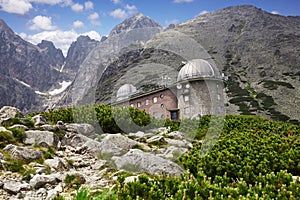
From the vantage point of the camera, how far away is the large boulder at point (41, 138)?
11.8 metres

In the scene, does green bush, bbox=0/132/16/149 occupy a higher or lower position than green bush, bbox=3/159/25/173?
higher

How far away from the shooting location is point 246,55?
124 metres

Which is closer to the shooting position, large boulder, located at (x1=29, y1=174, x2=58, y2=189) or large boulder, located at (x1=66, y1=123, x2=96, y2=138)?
large boulder, located at (x1=29, y1=174, x2=58, y2=189)

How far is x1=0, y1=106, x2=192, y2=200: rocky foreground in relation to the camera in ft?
24.8

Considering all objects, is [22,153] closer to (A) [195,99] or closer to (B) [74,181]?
(B) [74,181]

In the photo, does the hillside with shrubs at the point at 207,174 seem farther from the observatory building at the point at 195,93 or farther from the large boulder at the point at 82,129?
the observatory building at the point at 195,93

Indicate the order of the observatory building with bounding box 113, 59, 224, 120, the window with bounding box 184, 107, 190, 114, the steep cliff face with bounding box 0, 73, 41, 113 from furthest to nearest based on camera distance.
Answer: the steep cliff face with bounding box 0, 73, 41, 113 → the window with bounding box 184, 107, 190, 114 → the observatory building with bounding box 113, 59, 224, 120

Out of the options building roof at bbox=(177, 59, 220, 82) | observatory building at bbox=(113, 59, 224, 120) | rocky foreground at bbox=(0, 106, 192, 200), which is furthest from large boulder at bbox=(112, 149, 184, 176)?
building roof at bbox=(177, 59, 220, 82)

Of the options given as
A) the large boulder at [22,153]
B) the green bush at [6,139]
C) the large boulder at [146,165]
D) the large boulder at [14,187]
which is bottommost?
the large boulder at [146,165]

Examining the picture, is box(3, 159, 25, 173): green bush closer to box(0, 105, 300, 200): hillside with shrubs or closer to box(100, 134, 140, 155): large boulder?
box(0, 105, 300, 200): hillside with shrubs

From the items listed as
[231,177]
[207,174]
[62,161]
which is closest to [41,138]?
[62,161]

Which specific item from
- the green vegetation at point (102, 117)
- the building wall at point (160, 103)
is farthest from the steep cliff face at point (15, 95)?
the green vegetation at point (102, 117)

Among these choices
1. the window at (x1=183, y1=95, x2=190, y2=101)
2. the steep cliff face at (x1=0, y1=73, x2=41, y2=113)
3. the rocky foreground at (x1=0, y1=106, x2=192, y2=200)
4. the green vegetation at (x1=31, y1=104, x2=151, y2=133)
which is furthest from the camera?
the steep cliff face at (x1=0, y1=73, x2=41, y2=113)

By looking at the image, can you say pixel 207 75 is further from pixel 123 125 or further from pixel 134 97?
pixel 123 125
